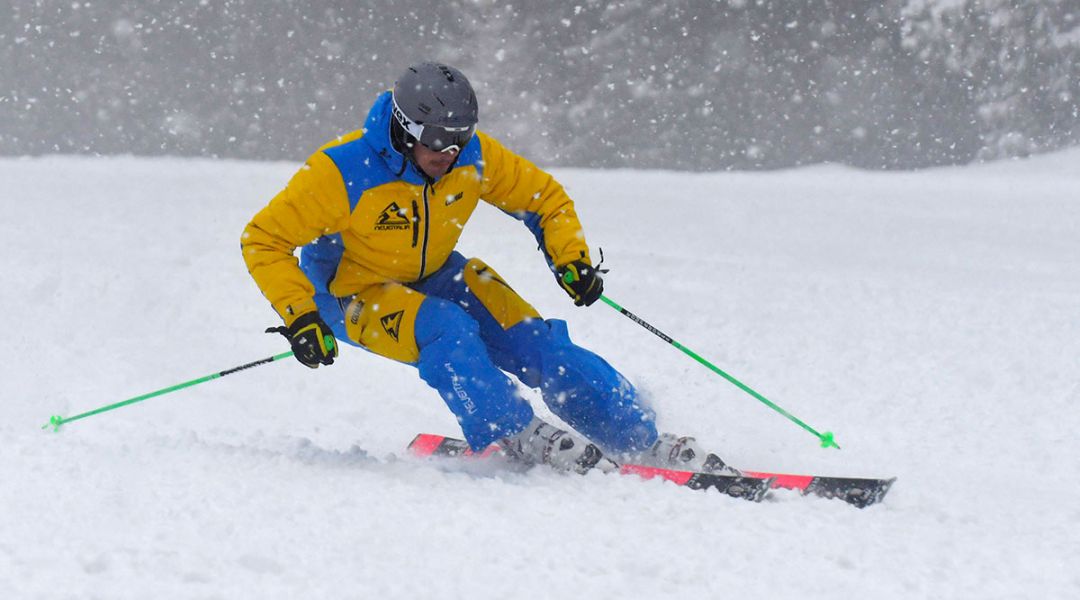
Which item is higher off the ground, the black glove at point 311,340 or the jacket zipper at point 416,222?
the jacket zipper at point 416,222

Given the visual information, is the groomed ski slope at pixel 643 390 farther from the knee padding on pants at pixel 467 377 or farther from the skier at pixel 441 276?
the skier at pixel 441 276

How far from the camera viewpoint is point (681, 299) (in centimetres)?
823

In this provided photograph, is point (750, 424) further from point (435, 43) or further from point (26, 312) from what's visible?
point (435, 43)

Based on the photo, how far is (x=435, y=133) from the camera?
390 cm

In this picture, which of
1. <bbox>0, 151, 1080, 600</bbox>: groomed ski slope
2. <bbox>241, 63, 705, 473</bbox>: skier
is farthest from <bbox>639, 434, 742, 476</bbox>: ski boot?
<bbox>0, 151, 1080, 600</bbox>: groomed ski slope

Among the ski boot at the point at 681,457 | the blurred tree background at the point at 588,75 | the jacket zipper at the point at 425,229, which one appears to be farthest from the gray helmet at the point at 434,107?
the blurred tree background at the point at 588,75

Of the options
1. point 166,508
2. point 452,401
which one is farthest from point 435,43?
point 166,508

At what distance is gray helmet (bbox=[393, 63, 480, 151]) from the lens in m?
3.87

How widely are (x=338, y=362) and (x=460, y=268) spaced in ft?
8.84

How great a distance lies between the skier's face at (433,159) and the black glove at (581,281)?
2.23 feet

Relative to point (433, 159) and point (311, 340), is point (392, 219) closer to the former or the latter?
point (433, 159)

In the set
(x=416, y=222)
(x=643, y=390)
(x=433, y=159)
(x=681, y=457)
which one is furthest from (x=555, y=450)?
(x=433, y=159)

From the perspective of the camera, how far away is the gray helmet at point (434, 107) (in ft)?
12.7

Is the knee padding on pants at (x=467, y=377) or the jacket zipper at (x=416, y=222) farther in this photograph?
the jacket zipper at (x=416, y=222)
